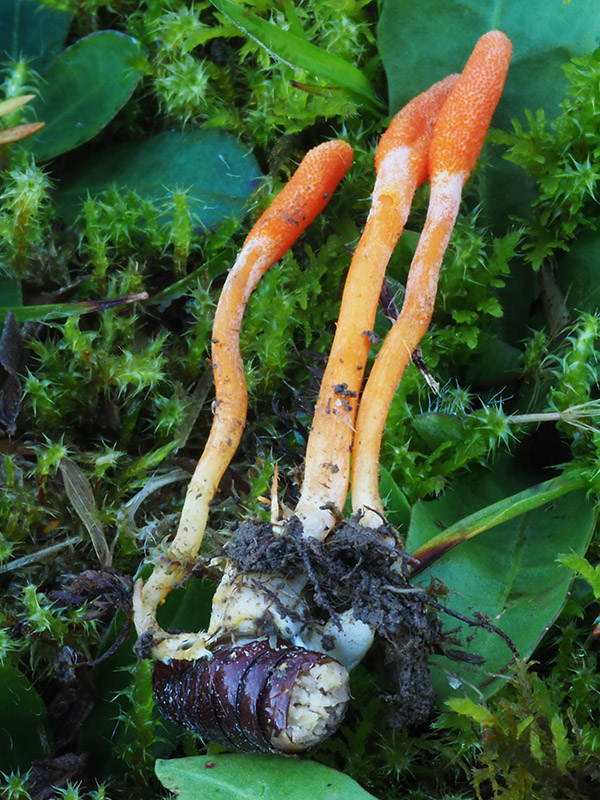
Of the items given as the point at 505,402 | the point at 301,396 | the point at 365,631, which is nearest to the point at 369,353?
the point at 301,396

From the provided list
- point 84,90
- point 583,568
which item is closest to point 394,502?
point 583,568

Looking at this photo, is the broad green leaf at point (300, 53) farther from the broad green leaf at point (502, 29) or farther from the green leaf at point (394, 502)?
the green leaf at point (394, 502)

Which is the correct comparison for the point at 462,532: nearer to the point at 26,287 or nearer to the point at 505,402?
the point at 505,402

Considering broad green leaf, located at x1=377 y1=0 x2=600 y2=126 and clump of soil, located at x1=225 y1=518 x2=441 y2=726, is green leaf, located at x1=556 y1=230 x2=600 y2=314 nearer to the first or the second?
broad green leaf, located at x1=377 y1=0 x2=600 y2=126

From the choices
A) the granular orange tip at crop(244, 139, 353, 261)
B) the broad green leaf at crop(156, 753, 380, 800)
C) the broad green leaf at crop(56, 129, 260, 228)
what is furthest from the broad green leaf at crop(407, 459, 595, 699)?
the broad green leaf at crop(56, 129, 260, 228)

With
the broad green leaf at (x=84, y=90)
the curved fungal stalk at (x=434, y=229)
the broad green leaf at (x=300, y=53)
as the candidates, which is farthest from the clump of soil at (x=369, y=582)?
the broad green leaf at (x=84, y=90)

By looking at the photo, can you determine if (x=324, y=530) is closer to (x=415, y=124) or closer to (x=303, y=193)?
(x=303, y=193)
